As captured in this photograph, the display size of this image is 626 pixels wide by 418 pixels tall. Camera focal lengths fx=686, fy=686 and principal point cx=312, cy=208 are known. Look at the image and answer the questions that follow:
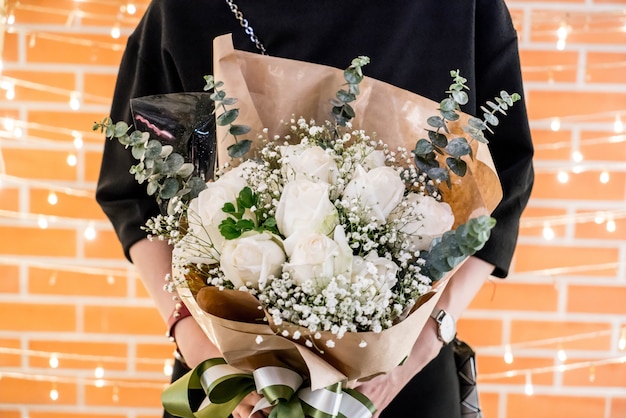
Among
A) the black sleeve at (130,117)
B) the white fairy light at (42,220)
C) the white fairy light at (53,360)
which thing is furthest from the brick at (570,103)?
the white fairy light at (53,360)

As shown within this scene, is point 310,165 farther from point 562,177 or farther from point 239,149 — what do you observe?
point 562,177

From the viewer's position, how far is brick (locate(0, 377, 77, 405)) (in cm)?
197

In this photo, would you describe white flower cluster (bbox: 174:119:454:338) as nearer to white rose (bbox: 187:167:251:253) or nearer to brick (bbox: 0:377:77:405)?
white rose (bbox: 187:167:251:253)

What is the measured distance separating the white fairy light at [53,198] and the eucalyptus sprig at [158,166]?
3.56 ft

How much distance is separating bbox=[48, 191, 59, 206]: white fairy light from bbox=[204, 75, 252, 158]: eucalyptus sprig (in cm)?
113

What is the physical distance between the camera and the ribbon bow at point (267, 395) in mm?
860

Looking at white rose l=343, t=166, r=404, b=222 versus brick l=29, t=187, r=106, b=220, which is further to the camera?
brick l=29, t=187, r=106, b=220

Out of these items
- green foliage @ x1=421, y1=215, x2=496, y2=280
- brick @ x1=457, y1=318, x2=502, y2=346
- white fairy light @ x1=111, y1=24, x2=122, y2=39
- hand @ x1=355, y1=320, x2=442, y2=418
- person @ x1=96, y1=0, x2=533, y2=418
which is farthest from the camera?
brick @ x1=457, y1=318, x2=502, y2=346

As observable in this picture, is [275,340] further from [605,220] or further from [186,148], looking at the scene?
[605,220]

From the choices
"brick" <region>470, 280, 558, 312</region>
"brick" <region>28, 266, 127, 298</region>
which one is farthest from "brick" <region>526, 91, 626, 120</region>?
"brick" <region>28, 266, 127, 298</region>

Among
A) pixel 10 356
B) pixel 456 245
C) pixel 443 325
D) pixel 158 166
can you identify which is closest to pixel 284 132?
pixel 158 166

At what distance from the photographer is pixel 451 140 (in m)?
0.87

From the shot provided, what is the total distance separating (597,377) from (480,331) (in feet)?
1.20

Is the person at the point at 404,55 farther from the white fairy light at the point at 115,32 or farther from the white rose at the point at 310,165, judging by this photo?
the white fairy light at the point at 115,32
